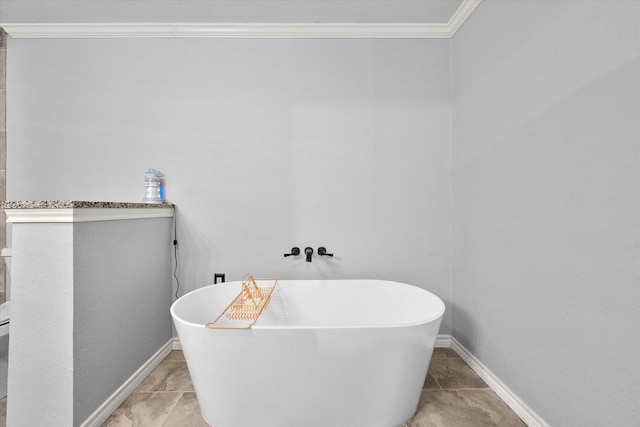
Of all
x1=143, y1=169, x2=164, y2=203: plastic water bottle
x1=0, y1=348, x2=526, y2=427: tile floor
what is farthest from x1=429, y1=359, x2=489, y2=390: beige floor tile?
x1=143, y1=169, x2=164, y2=203: plastic water bottle

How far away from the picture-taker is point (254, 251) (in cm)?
197

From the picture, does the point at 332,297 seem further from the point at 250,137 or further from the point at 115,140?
the point at 115,140

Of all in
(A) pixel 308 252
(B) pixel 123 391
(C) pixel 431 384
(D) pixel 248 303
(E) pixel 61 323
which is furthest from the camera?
(A) pixel 308 252

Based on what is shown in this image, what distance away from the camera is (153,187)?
189cm

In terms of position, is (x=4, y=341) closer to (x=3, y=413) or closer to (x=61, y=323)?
(x=3, y=413)

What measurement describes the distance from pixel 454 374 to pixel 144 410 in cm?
177

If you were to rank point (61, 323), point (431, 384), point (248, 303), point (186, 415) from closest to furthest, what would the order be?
point (61, 323), point (186, 415), point (431, 384), point (248, 303)

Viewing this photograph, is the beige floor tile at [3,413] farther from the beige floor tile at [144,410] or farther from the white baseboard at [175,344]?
the white baseboard at [175,344]

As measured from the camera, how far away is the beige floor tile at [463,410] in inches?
48.8

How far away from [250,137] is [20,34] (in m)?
1.85

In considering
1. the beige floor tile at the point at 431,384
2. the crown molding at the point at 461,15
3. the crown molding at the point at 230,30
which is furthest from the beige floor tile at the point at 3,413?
the crown molding at the point at 461,15

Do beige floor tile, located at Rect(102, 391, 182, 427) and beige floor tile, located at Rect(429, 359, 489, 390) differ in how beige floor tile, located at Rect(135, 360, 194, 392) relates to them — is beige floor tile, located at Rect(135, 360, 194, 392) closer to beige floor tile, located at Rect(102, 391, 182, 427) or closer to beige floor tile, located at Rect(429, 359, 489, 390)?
beige floor tile, located at Rect(102, 391, 182, 427)

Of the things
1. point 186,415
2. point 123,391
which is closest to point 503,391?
point 186,415

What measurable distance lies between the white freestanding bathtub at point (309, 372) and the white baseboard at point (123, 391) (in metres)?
0.49
